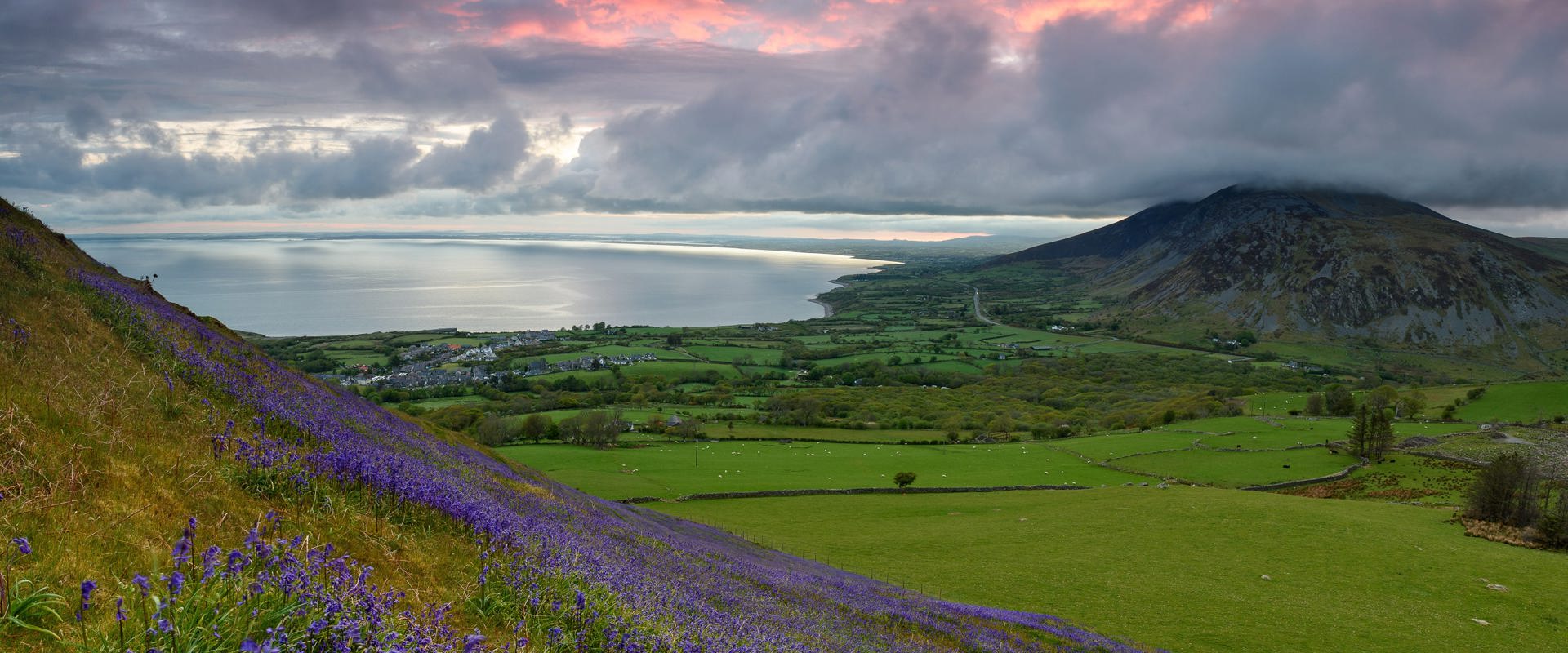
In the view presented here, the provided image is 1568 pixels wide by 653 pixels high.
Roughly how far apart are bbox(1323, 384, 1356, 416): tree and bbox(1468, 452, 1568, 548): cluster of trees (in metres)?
60.7

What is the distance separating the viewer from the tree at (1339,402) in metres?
88.6

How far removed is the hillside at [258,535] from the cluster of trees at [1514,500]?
1366 inches

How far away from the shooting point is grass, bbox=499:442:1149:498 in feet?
180

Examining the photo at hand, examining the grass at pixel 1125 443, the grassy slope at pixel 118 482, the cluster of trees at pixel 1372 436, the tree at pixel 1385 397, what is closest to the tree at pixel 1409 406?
the tree at pixel 1385 397

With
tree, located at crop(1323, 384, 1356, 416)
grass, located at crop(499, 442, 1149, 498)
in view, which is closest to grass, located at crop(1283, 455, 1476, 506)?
grass, located at crop(499, 442, 1149, 498)

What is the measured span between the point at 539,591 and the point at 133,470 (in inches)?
158

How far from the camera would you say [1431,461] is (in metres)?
54.4

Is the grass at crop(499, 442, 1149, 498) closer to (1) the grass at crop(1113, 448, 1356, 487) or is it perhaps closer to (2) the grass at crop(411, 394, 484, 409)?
(1) the grass at crop(1113, 448, 1356, 487)

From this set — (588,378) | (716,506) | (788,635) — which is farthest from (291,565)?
(588,378)

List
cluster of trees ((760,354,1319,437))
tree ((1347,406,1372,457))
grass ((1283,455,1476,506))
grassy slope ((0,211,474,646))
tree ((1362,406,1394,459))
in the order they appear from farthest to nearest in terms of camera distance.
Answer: cluster of trees ((760,354,1319,437)) → tree ((1347,406,1372,457)) → tree ((1362,406,1394,459)) → grass ((1283,455,1476,506)) → grassy slope ((0,211,474,646))

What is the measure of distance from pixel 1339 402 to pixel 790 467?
7867 cm

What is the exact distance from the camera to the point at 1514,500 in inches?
1341

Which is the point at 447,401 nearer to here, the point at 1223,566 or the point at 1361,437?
the point at 1223,566

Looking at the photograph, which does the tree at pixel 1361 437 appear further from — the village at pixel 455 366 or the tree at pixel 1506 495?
the village at pixel 455 366
